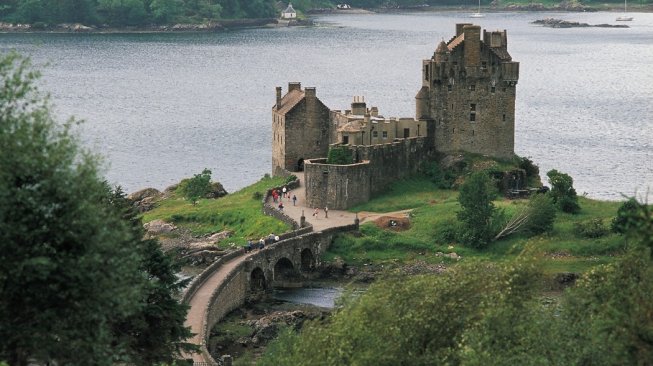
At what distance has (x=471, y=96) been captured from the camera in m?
91.9

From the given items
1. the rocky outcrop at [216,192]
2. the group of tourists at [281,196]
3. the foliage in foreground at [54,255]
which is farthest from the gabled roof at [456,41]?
the foliage in foreground at [54,255]

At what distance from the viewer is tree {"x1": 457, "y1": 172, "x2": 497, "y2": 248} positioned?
79.8m

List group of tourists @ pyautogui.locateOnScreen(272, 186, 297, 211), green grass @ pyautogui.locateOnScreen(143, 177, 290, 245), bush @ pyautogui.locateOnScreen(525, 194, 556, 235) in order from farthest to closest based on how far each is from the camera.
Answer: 1. group of tourists @ pyautogui.locateOnScreen(272, 186, 297, 211)
2. green grass @ pyautogui.locateOnScreen(143, 177, 290, 245)
3. bush @ pyautogui.locateOnScreen(525, 194, 556, 235)

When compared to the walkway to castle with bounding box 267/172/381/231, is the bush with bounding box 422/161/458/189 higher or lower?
higher

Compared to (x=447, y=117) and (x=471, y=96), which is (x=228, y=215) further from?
(x=471, y=96)

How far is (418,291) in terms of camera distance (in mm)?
44781

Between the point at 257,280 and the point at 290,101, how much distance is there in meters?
23.5

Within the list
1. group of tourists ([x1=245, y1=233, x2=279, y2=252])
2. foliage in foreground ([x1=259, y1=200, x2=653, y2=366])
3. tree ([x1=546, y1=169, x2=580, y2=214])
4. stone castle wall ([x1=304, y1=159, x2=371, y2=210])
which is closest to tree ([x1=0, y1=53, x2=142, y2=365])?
foliage in foreground ([x1=259, y1=200, x2=653, y2=366])

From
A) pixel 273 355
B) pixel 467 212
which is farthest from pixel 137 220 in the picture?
pixel 467 212

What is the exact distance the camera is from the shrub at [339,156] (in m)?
86.8

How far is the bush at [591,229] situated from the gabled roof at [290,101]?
73.1 ft

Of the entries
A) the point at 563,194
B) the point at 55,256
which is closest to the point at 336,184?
the point at 563,194

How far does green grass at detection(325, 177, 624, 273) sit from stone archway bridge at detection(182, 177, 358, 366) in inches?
44.3

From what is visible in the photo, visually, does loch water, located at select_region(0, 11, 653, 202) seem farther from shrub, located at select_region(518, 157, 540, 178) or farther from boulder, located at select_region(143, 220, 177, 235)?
shrub, located at select_region(518, 157, 540, 178)
